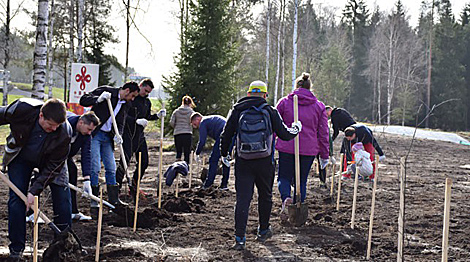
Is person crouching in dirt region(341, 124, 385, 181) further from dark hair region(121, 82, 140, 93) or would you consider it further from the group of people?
dark hair region(121, 82, 140, 93)

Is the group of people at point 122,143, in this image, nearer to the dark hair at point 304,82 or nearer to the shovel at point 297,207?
the dark hair at point 304,82

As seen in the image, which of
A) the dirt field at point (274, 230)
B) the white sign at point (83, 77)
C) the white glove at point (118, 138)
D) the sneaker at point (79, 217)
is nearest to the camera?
the dirt field at point (274, 230)

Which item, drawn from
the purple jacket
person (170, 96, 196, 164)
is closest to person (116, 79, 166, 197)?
the purple jacket

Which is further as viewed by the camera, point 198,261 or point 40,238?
point 40,238

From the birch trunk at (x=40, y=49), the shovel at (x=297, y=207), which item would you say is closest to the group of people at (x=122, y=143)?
the shovel at (x=297, y=207)

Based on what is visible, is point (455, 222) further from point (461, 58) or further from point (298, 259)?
point (461, 58)

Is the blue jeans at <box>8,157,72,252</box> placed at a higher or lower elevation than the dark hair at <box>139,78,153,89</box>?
lower

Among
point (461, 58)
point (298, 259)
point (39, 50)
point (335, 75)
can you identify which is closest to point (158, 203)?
A: point (298, 259)

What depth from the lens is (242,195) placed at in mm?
5262

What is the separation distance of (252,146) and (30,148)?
2.05 meters

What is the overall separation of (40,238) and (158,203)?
2.12m

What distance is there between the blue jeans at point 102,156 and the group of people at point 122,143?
0.01 meters

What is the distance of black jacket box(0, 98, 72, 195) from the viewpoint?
4.06 meters

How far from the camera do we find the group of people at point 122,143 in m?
4.13
